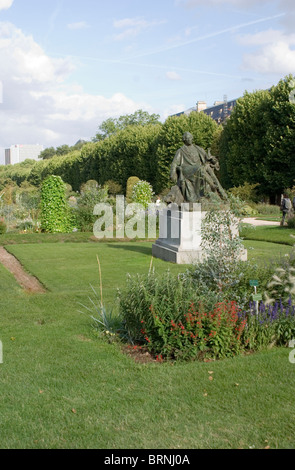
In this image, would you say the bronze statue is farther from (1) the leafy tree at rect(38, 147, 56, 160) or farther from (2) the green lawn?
(1) the leafy tree at rect(38, 147, 56, 160)

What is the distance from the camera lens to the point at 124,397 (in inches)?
171

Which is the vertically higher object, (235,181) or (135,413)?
(235,181)

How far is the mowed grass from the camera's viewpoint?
11.9ft

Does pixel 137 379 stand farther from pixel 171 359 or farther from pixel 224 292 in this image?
pixel 224 292

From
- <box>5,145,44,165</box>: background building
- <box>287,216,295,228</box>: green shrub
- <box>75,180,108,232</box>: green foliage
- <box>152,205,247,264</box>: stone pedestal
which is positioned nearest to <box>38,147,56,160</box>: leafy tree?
<box>5,145,44,165</box>: background building

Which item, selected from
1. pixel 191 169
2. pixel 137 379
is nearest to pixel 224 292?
pixel 137 379

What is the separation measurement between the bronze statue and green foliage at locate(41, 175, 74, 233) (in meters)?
9.11

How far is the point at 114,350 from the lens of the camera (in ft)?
18.6

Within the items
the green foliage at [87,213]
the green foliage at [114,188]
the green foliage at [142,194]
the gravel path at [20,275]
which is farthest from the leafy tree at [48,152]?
the gravel path at [20,275]

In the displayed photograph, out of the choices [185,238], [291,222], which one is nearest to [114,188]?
[291,222]

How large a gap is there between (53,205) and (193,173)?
950 centimetres

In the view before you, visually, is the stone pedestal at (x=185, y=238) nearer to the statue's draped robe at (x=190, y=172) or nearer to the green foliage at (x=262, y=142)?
the statue's draped robe at (x=190, y=172)
